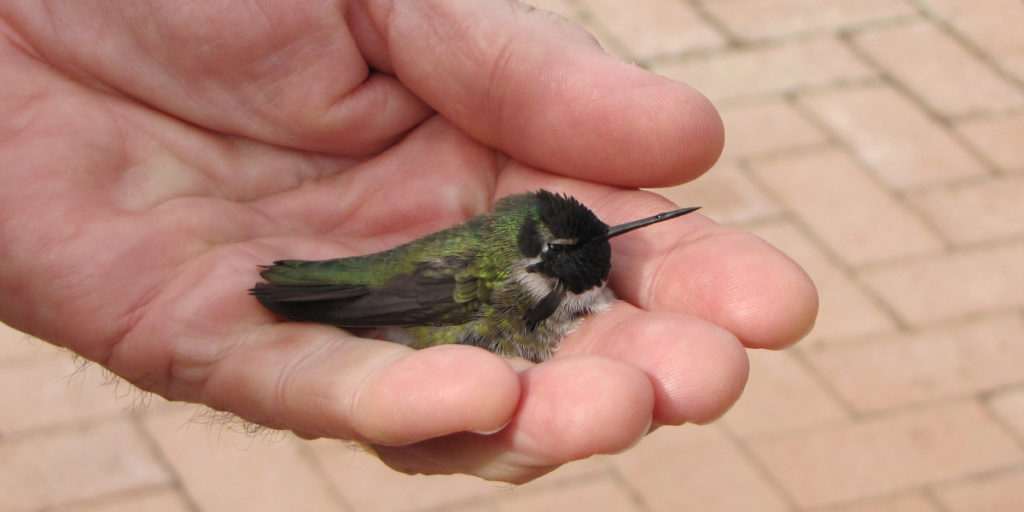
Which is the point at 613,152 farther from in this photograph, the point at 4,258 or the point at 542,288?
the point at 4,258

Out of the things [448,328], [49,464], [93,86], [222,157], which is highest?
[93,86]

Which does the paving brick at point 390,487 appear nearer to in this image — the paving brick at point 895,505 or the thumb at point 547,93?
the paving brick at point 895,505

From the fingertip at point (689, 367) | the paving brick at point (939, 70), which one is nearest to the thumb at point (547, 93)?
the fingertip at point (689, 367)

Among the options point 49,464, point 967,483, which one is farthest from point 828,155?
point 49,464

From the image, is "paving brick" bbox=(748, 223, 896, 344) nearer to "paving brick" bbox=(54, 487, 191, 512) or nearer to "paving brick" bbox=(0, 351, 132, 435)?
"paving brick" bbox=(54, 487, 191, 512)

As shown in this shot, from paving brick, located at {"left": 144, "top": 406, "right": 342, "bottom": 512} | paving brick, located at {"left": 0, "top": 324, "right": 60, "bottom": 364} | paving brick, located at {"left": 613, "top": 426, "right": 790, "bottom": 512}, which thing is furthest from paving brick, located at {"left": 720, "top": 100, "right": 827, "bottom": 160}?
paving brick, located at {"left": 0, "top": 324, "right": 60, "bottom": 364}

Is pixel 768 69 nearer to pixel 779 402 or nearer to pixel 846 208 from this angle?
pixel 846 208

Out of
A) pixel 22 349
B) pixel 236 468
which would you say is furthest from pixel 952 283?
pixel 22 349
